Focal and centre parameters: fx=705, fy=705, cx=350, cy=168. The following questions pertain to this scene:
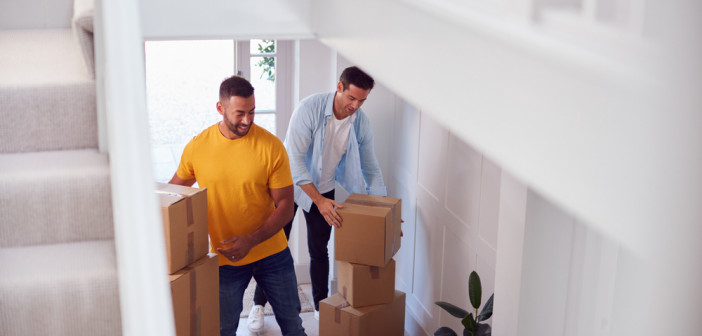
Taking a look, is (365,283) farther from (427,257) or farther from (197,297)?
(197,297)

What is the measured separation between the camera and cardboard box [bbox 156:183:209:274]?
271 centimetres

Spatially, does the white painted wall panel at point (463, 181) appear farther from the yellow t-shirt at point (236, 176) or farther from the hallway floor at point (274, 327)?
the hallway floor at point (274, 327)

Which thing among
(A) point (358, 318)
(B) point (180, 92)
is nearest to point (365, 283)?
(A) point (358, 318)

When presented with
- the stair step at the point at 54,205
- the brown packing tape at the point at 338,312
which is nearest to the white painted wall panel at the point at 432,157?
the brown packing tape at the point at 338,312

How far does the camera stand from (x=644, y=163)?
0.70m

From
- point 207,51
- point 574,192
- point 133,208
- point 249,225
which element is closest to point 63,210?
point 133,208

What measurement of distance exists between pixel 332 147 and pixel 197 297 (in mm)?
1320

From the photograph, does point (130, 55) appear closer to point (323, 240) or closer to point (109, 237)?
point (109, 237)

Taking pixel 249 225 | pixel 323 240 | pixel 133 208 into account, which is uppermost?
pixel 133 208

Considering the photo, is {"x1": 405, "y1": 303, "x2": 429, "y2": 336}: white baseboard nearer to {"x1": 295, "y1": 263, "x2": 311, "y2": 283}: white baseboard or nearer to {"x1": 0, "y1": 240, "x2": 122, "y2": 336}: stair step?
{"x1": 295, "y1": 263, "x2": 311, "y2": 283}: white baseboard

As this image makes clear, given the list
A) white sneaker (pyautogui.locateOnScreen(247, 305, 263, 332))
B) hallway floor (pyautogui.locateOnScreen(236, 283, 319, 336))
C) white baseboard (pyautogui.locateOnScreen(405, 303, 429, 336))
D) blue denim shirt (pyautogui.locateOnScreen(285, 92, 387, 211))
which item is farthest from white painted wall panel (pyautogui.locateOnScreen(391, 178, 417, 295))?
white sneaker (pyautogui.locateOnScreen(247, 305, 263, 332))

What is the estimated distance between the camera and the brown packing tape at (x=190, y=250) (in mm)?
2844

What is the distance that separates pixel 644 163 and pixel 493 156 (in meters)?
0.34

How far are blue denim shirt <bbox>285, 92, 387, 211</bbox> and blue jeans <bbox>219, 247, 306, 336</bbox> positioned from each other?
592mm
